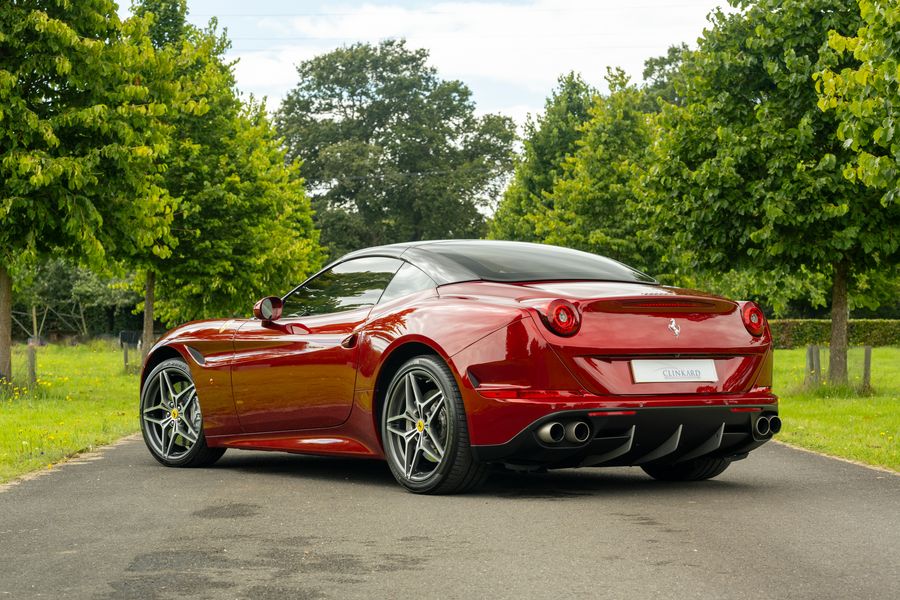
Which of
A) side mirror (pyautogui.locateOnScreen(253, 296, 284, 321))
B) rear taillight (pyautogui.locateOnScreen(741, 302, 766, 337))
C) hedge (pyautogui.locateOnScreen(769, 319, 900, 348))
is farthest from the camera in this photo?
hedge (pyautogui.locateOnScreen(769, 319, 900, 348))

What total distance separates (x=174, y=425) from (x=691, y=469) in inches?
145

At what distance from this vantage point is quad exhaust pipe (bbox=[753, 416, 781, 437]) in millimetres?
6949

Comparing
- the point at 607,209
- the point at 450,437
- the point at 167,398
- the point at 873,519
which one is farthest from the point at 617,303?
A: the point at 607,209

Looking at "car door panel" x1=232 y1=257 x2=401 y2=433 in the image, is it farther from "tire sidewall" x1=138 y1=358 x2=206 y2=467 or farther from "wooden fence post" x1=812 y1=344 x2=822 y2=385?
"wooden fence post" x1=812 y1=344 x2=822 y2=385

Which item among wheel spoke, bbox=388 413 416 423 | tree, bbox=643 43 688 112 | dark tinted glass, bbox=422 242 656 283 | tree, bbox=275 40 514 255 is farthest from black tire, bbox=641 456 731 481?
tree, bbox=643 43 688 112

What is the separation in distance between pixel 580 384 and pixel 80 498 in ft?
9.72

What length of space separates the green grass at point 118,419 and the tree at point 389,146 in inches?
1834

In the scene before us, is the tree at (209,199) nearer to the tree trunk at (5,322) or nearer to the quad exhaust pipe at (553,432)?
the tree trunk at (5,322)

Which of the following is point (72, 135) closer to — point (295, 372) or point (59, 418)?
point (59, 418)

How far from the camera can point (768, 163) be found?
16.9 metres

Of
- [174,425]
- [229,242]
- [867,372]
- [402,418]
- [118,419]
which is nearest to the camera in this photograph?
[402,418]

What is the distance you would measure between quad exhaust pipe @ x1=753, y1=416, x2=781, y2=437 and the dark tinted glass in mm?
1048

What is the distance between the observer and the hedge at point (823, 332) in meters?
47.3

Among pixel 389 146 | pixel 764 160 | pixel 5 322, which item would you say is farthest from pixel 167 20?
pixel 389 146
